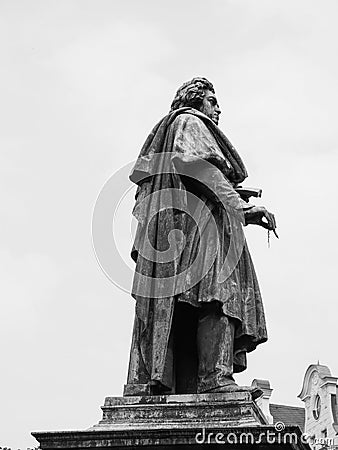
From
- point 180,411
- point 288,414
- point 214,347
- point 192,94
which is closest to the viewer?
point 180,411

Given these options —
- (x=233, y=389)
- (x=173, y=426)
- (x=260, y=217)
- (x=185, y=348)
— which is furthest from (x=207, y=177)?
(x=173, y=426)

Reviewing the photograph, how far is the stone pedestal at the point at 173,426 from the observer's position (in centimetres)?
784

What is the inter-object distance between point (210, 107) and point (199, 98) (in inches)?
6.2

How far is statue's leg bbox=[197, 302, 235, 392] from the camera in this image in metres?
8.88

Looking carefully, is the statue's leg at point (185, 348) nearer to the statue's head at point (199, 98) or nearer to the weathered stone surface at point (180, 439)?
the weathered stone surface at point (180, 439)

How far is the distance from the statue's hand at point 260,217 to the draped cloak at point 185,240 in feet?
0.25

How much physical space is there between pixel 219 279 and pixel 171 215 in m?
0.87

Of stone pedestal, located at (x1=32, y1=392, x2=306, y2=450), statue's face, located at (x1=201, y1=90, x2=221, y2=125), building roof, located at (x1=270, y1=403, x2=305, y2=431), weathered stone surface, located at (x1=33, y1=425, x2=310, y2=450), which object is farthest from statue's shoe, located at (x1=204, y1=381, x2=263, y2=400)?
building roof, located at (x1=270, y1=403, x2=305, y2=431)

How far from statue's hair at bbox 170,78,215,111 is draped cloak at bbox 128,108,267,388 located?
0.36 m

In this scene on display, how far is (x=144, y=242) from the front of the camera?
9594 mm

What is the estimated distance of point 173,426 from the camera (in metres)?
8.27
